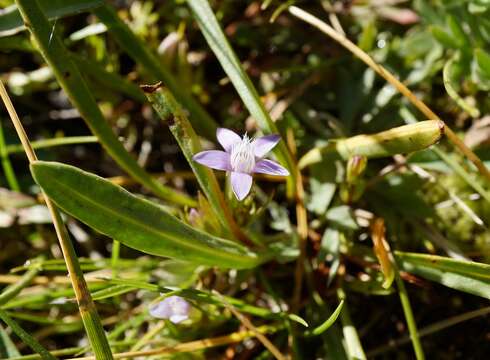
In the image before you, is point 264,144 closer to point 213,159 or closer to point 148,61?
point 213,159

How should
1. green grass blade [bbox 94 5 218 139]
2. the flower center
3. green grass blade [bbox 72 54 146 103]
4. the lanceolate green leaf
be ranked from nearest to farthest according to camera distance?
1. the lanceolate green leaf
2. the flower center
3. green grass blade [bbox 94 5 218 139]
4. green grass blade [bbox 72 54 146 103]

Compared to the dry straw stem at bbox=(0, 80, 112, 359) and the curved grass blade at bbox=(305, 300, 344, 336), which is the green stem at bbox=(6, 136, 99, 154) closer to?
the dry straw stem at bbox=(0, 80, 112, 359)

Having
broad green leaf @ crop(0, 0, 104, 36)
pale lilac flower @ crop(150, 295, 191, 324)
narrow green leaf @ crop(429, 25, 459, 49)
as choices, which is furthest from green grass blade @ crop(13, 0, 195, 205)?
narrow green leaf @ crop(429, 25, 459, 49)

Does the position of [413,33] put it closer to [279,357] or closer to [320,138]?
[320,138]

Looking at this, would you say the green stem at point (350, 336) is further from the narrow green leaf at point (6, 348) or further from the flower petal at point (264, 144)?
the narrow green leaf at point (6, 348)

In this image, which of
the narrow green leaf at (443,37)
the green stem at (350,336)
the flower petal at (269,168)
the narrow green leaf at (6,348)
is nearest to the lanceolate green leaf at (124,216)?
the flower petal at (269,168)

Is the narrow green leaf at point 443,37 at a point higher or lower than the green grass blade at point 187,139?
lower
